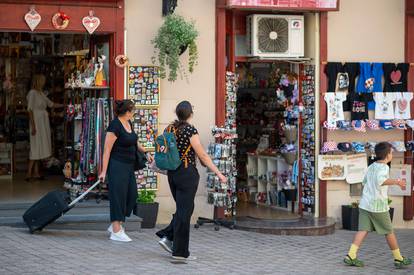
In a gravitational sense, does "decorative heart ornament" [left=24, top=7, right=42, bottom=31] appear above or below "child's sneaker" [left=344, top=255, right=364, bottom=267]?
above

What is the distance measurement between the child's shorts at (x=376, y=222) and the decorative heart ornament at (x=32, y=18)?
215 inches

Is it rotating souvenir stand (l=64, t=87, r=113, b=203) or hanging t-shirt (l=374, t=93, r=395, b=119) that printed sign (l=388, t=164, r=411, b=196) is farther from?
rotating souvenir stand (l=64, t=87, r=113, b=203)

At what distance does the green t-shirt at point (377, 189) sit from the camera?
1010cm

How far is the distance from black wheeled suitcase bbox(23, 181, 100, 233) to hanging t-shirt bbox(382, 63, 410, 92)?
5499 millimetres

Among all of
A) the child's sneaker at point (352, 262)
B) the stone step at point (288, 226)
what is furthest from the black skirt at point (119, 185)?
the child's sneaker at point (352, 262)

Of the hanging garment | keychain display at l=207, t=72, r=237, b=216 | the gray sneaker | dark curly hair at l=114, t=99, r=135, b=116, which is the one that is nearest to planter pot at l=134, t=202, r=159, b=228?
keychain display at l=207, t=72, r=237, b=216

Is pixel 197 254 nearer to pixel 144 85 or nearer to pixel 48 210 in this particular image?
pixel 48 210

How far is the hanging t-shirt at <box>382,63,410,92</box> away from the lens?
46.6 feet

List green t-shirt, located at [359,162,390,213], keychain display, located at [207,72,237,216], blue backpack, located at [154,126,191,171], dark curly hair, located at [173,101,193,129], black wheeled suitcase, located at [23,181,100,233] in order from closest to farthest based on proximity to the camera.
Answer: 1. blue backpack, located at [154,126,191,171]
2. dark curly hair, located at [173,101,193,129]
3. green t-shirt, located at [359,162,390,213]
4. black wheeled suitcase, located at [23,181,100,233]
5. keychain display, located at [207,72,237,216]

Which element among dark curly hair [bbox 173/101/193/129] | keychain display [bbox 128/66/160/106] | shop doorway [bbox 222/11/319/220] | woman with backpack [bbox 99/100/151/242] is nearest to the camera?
dark curly hair [bbox 173/101/193/129]

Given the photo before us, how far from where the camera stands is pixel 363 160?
14.3 m

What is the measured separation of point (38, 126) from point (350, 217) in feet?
19.5

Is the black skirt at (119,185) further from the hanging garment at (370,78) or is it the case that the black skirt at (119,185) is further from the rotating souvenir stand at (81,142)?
the hanging garment at (370,78)

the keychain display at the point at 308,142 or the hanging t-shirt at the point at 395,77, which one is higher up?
the hanging t-shirt at the point at 395,77
